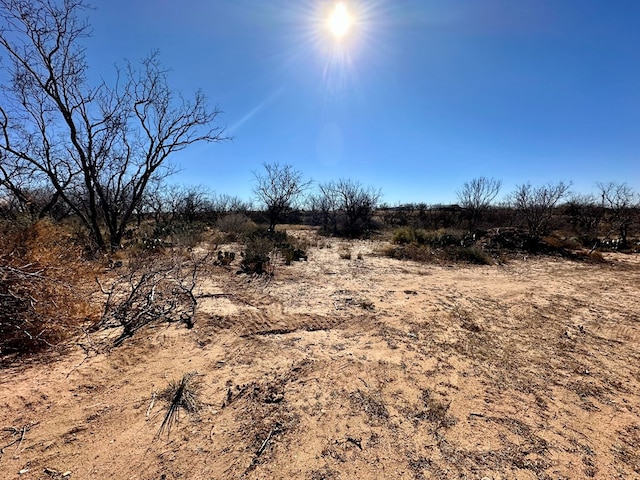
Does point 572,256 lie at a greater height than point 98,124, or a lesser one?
lesser

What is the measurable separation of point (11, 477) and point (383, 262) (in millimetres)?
8915

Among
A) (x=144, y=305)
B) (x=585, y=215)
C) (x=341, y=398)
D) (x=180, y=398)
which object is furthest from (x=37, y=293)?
(x=585, y=215)

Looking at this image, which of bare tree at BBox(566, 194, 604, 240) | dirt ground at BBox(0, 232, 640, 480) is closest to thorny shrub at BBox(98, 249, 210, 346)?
dirt ground at BBox(0, 232, 640, 480)

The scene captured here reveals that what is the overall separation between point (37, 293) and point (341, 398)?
3540 millimetres

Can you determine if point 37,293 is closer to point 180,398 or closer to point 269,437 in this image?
point 180,398

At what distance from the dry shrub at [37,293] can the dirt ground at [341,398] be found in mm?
398

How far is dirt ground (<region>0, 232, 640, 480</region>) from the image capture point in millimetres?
2086

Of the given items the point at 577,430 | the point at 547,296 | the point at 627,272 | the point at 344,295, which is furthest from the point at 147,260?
the point at 627,272

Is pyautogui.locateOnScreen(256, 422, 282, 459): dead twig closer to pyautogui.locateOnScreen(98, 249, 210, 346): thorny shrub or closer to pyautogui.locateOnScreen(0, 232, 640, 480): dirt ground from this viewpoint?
pyautogui.locateOnScreen(0, 232, 640, 480): dirt ground

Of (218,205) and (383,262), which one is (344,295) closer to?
(383,262)

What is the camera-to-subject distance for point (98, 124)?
340 inches

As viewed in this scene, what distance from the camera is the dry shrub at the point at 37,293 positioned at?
307 centimetres

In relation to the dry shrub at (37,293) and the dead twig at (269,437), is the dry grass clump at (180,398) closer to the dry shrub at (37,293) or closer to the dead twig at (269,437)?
the dead twig at (269,437)

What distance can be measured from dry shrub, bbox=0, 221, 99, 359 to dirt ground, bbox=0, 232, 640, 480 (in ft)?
1.31
